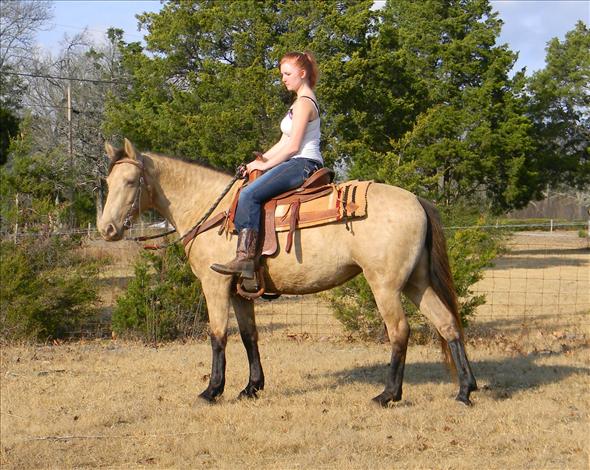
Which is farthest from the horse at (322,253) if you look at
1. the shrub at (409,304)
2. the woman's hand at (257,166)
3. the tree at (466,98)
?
the tree at (466,98)

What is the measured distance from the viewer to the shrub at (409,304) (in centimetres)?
1012

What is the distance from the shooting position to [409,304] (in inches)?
388

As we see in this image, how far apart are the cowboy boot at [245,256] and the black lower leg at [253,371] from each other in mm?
1018

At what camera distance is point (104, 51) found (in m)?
38.2

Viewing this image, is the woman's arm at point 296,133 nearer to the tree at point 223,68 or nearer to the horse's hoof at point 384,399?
the horse's hoof at point 384,399

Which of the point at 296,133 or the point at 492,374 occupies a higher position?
the point at 296,133

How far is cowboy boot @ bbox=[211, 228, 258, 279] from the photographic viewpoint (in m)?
6.24

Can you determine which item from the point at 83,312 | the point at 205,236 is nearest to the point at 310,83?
the point at 205,236

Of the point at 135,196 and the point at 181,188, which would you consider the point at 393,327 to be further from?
the point at 135,196

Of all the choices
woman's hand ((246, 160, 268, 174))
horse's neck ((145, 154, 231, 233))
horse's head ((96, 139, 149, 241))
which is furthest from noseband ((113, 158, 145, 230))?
woman's hand ((246, 160, 268, 174))

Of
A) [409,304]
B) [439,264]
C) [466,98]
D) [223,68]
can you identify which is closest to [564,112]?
[466,98]

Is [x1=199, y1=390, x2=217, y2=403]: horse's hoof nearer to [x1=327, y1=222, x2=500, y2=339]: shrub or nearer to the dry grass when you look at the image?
the dry grass

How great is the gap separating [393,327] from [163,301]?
5.24 meters

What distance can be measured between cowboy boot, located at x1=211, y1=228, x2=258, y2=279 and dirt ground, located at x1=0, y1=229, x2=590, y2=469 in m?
1.20
